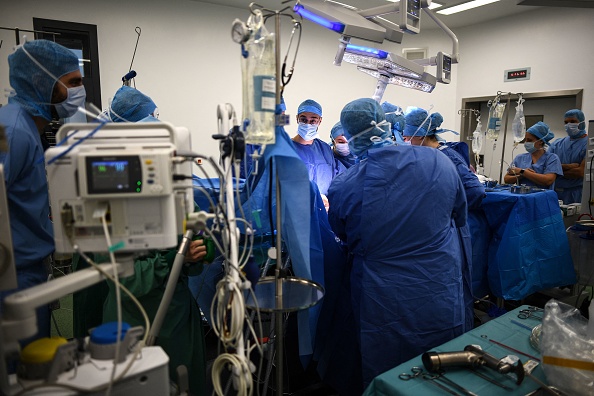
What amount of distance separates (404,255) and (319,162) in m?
1.85

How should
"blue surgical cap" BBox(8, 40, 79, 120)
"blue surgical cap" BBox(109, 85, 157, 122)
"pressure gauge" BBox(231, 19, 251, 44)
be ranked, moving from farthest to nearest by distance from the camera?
"blue surgical cap" BBox(109, 85, 157, 122), "blue surgical cap" BBox(8, 40, 79, 120), "pressure gauge" BBox(231, 19, 251, 44)

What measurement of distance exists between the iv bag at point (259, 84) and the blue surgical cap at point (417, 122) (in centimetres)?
181

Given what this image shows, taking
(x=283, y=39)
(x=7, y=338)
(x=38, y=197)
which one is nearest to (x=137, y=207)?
(x=7, y=338)

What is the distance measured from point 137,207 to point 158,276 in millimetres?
613

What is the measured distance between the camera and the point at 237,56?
5.08m

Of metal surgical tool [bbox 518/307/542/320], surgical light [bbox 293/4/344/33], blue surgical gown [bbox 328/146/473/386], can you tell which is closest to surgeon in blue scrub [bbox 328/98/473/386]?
blue surgical gown [bbox 328/146/473/386]

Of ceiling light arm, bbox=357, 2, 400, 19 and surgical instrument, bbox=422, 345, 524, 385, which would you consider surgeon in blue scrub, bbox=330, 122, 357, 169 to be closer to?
ceiling light arm, bbox=357, 2, 400, 19

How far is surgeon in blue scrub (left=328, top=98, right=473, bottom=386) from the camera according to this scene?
1808 mm

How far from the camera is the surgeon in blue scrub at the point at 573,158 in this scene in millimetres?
4266

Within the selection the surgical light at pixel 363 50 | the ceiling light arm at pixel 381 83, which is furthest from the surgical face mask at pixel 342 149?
the surgical light at pixel 363 50

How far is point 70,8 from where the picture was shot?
159 inches

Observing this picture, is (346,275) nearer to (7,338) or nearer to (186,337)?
(186,337)

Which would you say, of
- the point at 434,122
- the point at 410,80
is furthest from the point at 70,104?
the point at 434,122

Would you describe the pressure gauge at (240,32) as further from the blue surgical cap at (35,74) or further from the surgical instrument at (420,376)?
the surgical instrument at (420,376)
